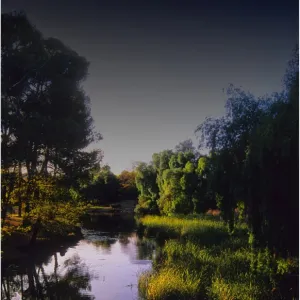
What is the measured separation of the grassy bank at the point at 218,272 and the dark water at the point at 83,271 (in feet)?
1.15

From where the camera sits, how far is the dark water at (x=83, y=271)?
455 cm

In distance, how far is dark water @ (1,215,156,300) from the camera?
179 inches

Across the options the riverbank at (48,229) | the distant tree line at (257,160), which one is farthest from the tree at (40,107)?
the distant tree line at (257,160)

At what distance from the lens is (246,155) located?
4.07 metres

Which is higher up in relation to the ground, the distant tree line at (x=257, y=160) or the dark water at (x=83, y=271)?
the distant tree line at (x=257, y=160)

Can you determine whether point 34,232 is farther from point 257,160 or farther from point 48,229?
point 257,160

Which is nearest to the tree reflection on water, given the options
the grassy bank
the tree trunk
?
the tree trunk

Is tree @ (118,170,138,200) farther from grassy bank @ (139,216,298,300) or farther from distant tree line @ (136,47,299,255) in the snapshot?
grassy bank @ (139,216,298,300)

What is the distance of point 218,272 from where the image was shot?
4676mm

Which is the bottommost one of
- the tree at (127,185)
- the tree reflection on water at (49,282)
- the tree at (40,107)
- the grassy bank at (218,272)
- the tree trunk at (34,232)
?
the tree reflection on water at (49,282)

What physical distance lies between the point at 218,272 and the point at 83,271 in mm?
1898

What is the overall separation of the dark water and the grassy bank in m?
0.35

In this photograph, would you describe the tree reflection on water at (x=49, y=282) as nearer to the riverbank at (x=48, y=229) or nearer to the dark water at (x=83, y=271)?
the dark water at (x=83, y=271)

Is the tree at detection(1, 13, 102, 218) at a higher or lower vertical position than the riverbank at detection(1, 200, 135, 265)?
higher
